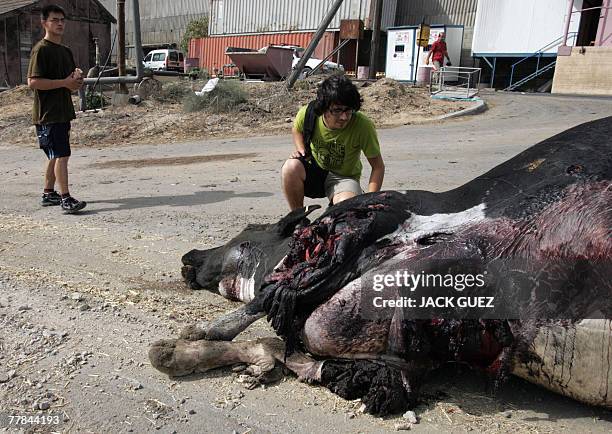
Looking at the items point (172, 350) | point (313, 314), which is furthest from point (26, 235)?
point (313, 314)

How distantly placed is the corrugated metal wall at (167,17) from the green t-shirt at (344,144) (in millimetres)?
34454

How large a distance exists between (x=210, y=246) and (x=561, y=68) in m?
17.1

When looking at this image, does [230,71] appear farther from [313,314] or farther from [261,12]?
[313,314]

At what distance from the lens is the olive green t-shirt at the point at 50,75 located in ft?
16.1

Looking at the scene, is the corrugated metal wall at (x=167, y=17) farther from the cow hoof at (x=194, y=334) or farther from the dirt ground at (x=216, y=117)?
the cow hoof at (x=194, y=334)

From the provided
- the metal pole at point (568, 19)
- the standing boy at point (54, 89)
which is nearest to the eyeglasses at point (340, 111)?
the standing boy at point (54, 89)

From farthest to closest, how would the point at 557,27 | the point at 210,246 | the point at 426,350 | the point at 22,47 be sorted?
the point at 22,47 < the point at 557,27 < the point at 210,246 < the point at 426,350

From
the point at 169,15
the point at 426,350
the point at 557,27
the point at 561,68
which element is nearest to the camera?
the point at 426,350

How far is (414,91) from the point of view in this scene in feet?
47.5

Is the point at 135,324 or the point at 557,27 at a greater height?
the point at 557,27

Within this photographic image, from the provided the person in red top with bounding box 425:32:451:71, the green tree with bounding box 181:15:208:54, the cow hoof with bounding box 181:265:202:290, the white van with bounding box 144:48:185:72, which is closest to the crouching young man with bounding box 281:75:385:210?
the cow hoof with bounding box 181:265:202:290

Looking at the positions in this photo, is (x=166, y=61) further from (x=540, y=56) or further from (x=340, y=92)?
(x=340, y=92)

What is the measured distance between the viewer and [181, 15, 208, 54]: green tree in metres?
34.8

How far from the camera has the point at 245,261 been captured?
3.07 m
